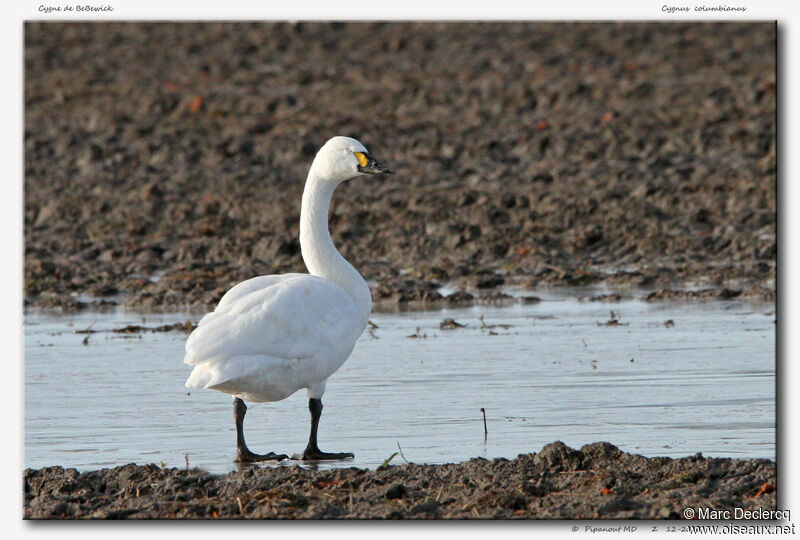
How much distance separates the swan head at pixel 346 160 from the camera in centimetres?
814

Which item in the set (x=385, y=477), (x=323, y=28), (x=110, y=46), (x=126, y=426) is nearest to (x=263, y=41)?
(x=323, y=28)

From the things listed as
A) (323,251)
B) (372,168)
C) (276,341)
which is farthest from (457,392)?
(276,341)

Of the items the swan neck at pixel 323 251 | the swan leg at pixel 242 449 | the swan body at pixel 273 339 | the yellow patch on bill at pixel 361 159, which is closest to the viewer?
the swan body at pixel 273 339

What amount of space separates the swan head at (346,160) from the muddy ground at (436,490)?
2.11m

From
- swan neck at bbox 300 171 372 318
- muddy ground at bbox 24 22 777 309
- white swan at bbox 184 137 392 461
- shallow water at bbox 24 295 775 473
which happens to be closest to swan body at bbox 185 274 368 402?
white swan at bbox 184 137 392 461

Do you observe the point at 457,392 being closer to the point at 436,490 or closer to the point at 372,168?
the point at 372,168

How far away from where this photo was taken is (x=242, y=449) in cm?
720

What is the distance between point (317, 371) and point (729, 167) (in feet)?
38.7

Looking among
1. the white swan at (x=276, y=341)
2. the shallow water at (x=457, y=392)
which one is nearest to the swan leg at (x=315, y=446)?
the white swan at (x=276, y=341)

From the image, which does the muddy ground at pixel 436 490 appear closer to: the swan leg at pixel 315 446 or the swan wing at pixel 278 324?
the swan leg at pixel 315 446

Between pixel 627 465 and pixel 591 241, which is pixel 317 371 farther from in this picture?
pixel 591 241

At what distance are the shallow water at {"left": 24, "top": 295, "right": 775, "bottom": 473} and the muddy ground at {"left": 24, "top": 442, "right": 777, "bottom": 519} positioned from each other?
1.37 ft

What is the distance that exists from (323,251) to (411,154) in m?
12.0

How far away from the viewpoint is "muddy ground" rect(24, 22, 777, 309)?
14.2 metres
